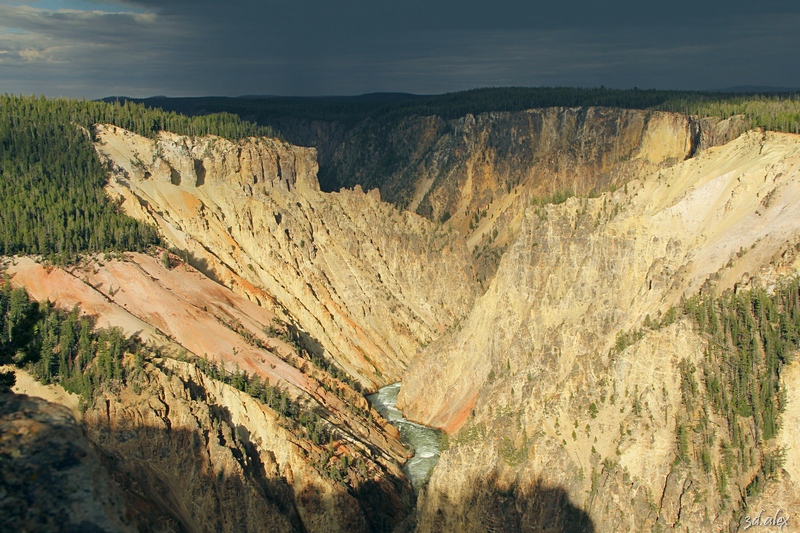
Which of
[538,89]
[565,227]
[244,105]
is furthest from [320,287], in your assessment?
[244,105]

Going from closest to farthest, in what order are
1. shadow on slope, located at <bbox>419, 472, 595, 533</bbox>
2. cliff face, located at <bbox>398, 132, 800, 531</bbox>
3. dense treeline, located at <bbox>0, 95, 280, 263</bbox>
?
cliff face, located at <bbox>398, 132, 800, 531</bbox>, shadow on slope, located at <bbox>419, 472, 595, 533</bbox>, dense treeline, located at <bbox>0, 95, 280, 263</bbox>

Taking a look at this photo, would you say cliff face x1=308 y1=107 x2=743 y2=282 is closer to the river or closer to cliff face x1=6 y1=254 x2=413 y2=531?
the river

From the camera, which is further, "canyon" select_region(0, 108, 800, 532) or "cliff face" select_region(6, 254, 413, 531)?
"cliff face" select_region(6, 254, 413, 531)

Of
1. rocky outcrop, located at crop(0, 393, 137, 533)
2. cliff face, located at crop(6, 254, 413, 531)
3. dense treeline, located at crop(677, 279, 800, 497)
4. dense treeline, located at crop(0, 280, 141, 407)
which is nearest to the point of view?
rocky outcrop, located at crop(0, 393, 137, 533)

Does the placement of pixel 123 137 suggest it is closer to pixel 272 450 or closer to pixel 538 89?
pixel 272 450

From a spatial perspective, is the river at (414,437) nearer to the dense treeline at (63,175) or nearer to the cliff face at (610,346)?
the cliff face at (610,346)

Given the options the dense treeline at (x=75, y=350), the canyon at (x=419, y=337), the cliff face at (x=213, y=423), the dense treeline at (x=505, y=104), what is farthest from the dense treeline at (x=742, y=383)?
the dense treeline at (x=505, y=104)

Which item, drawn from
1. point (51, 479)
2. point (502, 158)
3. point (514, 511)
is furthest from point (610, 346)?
point (502, 158)

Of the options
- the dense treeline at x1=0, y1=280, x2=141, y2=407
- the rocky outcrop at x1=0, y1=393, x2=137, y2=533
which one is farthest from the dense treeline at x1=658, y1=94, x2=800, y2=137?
the rocky outcrop at x1=0, y1=393, x2=137, y2=533
